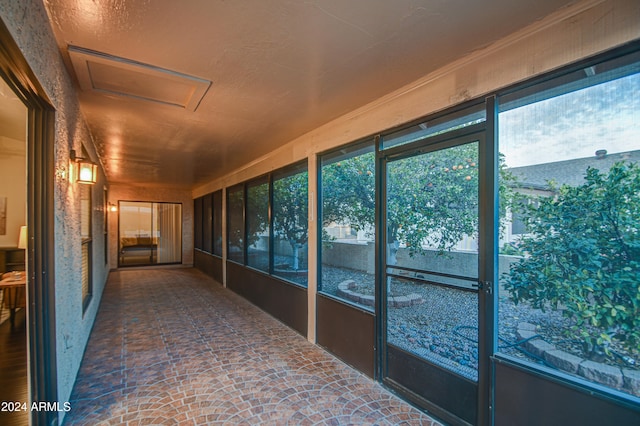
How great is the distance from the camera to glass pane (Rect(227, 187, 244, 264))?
6.21 m

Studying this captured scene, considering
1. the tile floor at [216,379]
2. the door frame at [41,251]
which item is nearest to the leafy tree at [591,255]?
the tile floor at [216,379]

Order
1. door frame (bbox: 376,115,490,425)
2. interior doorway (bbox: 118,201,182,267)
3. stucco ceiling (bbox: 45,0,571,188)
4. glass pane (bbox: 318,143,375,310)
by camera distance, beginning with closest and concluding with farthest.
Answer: stucco ceiling (bbox: 45,0,571,188), door frame (bbox: 376,115,490,425), glass pane (bbox: 318,143,375,310), interior doorway (bbox: 118,201,182,267)

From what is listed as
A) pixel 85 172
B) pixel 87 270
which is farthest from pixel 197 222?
pixel 85 172

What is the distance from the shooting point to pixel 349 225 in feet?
Answer: 11.0

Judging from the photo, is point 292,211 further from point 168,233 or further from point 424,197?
point 168,233

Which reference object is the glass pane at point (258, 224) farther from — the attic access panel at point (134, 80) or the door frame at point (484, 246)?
the door frame at point (484, 246)

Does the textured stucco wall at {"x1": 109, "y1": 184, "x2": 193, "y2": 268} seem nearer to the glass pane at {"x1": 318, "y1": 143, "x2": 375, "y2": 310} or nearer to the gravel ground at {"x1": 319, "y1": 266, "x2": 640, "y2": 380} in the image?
the glass pane at {"x1": 318, "y1": 143, "x2": 375, "y2": 310}

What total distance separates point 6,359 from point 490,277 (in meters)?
4.25

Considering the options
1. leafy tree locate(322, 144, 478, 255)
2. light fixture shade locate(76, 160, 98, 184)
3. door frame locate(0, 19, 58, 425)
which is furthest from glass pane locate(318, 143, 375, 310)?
door frame locate(0, 19, 58, 425)

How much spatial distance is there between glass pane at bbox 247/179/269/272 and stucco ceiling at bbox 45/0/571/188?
6.29 ft

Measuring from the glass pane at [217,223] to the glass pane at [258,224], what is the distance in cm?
204

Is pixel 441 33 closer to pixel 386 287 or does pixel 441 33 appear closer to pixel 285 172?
pixel 386 287

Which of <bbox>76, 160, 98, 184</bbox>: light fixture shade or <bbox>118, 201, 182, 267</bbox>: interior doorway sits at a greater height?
<bbox>76, 160, 98, 184</bbox>: light fixture shade

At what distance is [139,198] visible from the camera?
9.68 m
